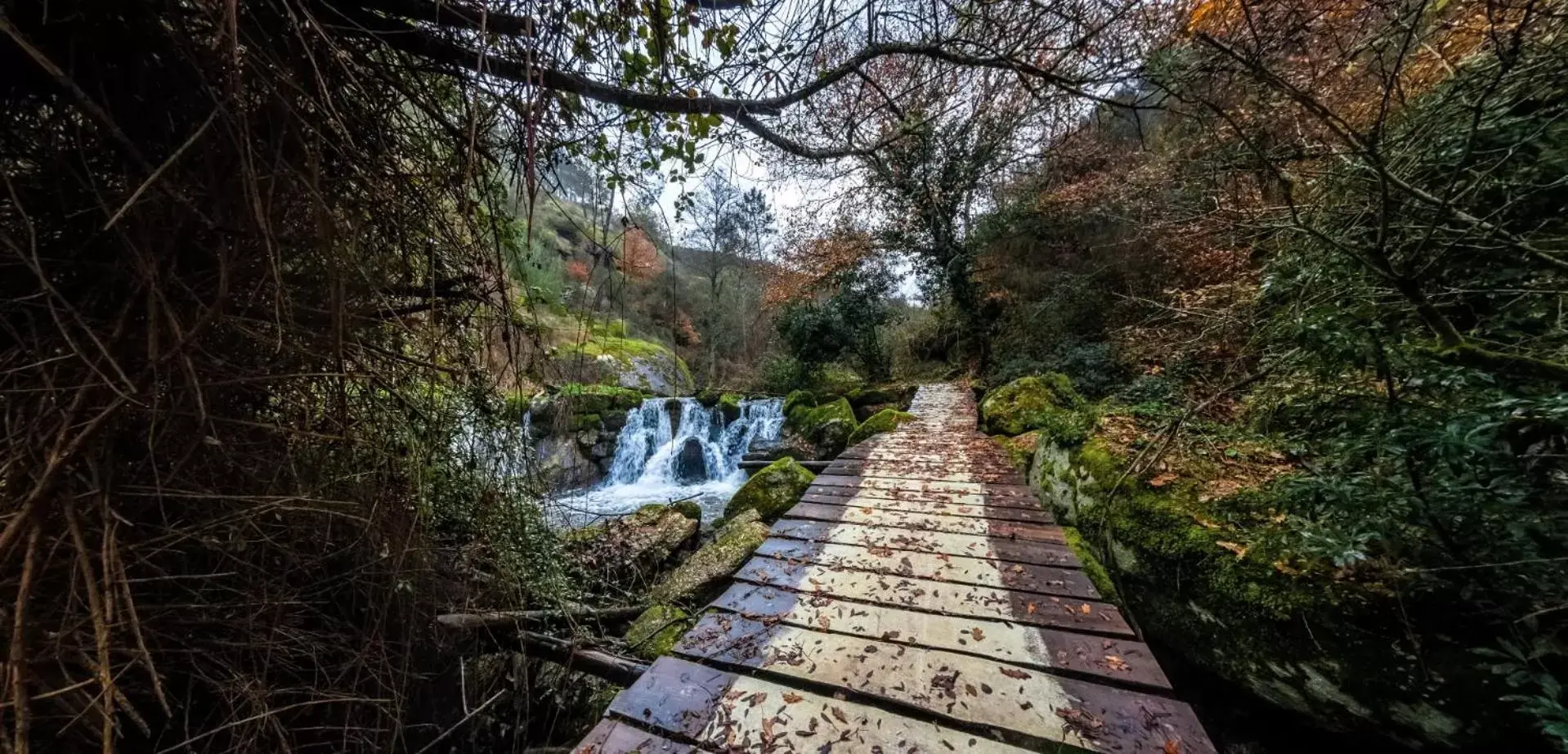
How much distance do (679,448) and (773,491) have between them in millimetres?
5445

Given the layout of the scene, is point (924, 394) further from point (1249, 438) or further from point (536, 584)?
point (536, 584)

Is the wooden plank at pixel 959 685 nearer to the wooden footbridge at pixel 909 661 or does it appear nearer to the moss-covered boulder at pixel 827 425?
the wooden footbridge at pixel 909 661

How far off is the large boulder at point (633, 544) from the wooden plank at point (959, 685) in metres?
1.97

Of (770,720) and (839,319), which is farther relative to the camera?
(839,319)

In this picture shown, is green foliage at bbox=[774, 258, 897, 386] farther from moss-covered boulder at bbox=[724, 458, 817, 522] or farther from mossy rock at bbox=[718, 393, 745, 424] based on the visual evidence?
moss-covered boulder at bbox=[724, 458, 817, 522]

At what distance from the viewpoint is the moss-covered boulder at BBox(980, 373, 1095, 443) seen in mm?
5059

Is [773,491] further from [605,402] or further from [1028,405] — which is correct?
[605,402]

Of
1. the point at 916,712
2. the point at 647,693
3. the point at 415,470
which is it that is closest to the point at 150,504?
the point at 415,470

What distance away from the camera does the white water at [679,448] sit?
839cm

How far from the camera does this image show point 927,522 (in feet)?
8.38

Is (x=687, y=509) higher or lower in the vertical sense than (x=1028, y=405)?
lower

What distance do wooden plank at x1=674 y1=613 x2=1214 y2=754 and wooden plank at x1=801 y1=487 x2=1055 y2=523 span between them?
4.07 feet

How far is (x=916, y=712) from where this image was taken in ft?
4.13

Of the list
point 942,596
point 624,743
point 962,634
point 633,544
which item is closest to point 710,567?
point 633,544
